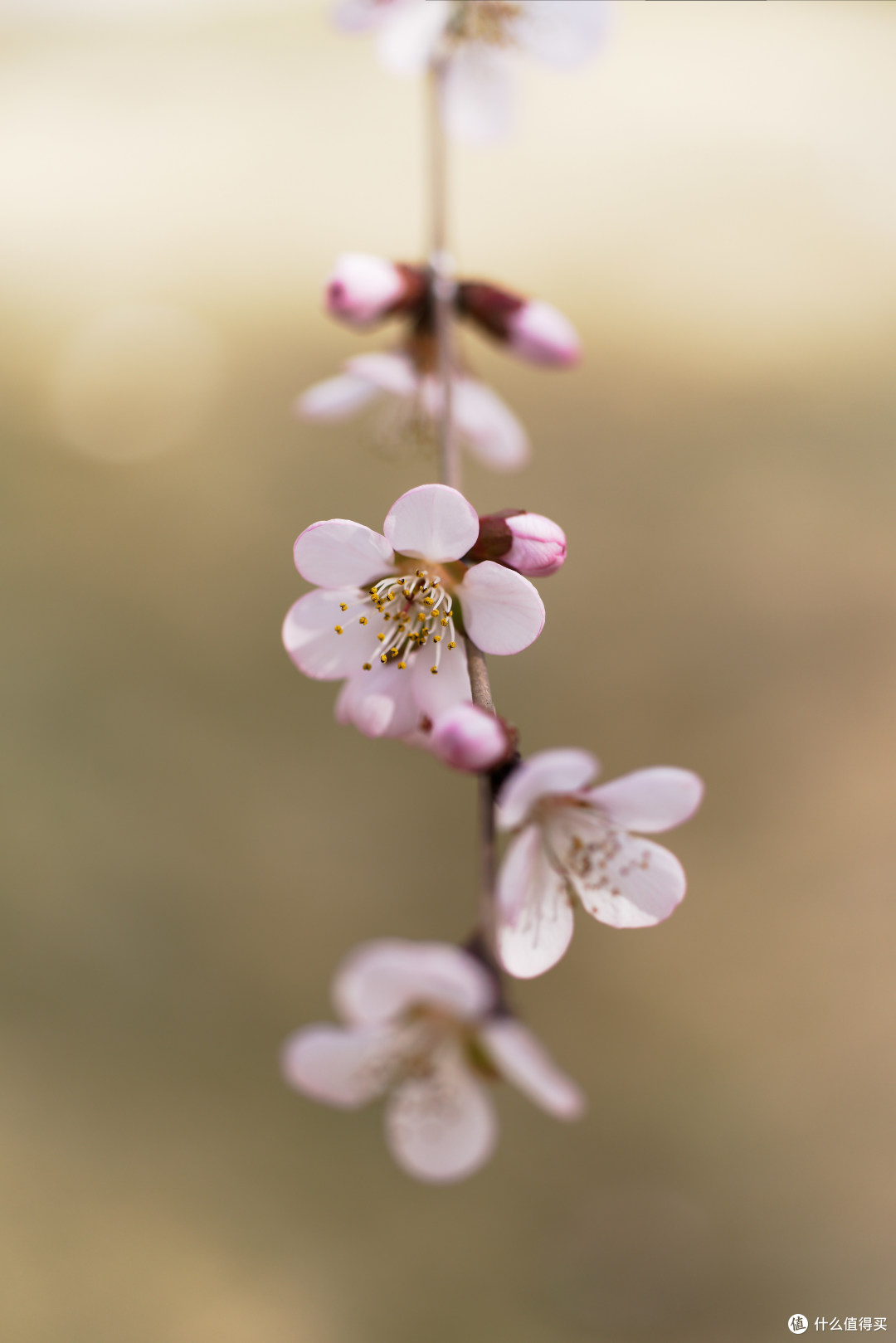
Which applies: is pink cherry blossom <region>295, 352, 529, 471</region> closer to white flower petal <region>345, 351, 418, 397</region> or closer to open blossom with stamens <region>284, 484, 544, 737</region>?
white flower petal <region>345, 351, 418, 397</region>

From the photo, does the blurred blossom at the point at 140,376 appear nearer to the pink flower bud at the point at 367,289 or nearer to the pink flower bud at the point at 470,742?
the pink flower bud at the point at 367,289

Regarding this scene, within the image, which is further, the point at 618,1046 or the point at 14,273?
the point at 14,273

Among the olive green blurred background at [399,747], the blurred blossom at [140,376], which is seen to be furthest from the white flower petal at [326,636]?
the blurred blossom at [140,376]

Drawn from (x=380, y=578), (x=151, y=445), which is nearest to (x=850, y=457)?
(x=151, y=445)

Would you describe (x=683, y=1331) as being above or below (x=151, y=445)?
below

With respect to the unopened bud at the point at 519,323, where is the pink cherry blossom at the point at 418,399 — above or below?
below

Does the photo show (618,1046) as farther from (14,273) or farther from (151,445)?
(14,273)

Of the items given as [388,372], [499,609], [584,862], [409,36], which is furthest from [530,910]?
[409,36]
